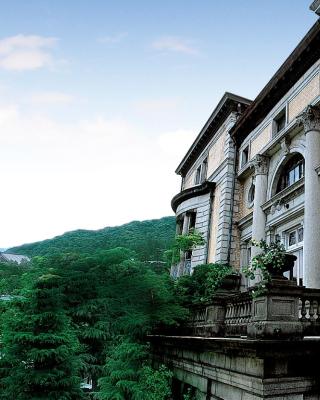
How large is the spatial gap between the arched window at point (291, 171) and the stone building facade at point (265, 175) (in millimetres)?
47

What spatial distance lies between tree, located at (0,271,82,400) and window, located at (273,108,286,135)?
1267 centimetres

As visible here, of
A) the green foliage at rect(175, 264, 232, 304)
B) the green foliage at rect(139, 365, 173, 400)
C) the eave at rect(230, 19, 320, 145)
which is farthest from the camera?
the eave at rect(230, 19, 320, 145)

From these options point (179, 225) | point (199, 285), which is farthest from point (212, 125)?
point (199, 285)

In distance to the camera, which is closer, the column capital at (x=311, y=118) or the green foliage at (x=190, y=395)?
the green foliage at (x=190, y=395)

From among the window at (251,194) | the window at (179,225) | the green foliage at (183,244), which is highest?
the window at (251,194)

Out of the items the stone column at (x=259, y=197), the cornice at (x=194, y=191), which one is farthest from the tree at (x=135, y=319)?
the cornice at (x=194, y=191)

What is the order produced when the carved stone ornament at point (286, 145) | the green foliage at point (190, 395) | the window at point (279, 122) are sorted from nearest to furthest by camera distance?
the green foliage at point (190, 395)
the carved stone ornament at point (286, 145)
the window at point (279, 122)

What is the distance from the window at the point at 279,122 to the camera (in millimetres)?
18641

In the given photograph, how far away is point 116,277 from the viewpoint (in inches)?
541

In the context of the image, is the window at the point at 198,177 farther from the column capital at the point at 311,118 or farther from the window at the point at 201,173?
the column capital at the point at 311,118

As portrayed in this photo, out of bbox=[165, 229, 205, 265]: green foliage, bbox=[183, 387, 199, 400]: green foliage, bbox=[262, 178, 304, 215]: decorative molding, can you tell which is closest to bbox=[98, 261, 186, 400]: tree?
bbox=[183, 387, 199, 400]: green foliage

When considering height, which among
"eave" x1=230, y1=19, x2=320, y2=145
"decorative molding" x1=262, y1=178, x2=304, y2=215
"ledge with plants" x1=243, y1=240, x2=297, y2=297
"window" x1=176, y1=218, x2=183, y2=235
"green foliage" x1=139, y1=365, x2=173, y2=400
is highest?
"eave" x1=230, y1=19, x2=320, y2=145

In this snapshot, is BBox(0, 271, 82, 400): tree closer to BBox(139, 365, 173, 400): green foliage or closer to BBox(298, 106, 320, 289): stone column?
BBox(139, 365, 173, 400): green foliage

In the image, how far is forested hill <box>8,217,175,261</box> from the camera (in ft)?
88.0
